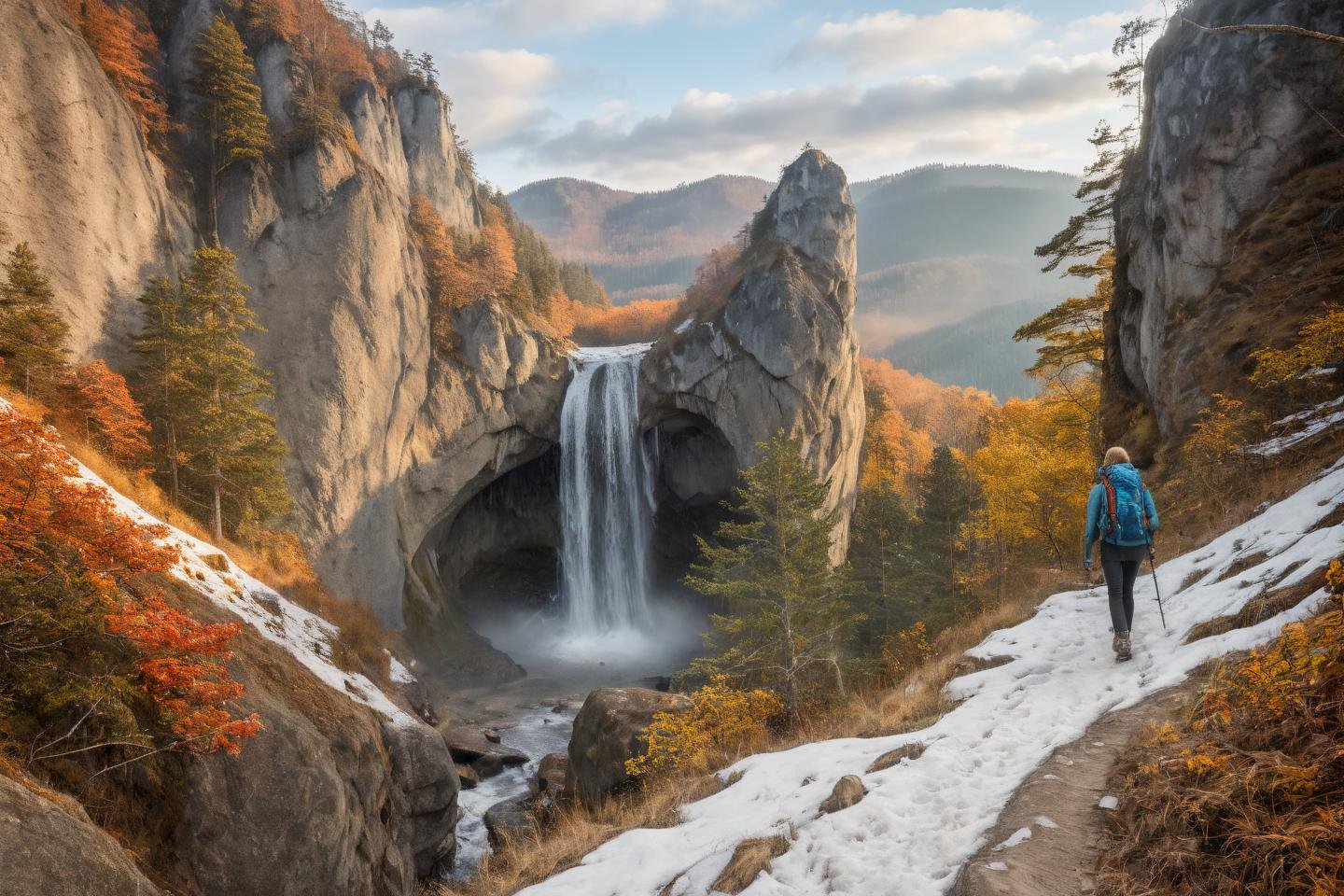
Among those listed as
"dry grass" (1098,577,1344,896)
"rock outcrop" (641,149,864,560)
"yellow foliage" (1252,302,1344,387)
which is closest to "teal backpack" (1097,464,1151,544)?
"dry grass" (1098,577,1344,896)

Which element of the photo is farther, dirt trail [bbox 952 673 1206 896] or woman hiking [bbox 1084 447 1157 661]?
woman hiking [bbox 1084 447 1157 661]

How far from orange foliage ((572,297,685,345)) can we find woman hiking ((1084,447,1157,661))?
44405 mm

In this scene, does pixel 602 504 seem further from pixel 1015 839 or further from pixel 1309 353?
pixel 1015 839

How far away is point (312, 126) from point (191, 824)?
26.8 m

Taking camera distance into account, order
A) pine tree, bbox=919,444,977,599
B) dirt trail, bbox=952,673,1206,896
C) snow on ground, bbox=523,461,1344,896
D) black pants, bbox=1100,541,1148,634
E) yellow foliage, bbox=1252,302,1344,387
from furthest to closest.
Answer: pine tree, bbox=919,444,977,599, yellow foliage, bbox=1252,302,1344,387, black pants, bbox=1100,541,1148,634, snow on ground, bbox=523,461,1344,896, dirt trail, bbox=952,673,1206,896

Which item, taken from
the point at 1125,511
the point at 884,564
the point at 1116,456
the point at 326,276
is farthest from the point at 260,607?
the point at 884,564

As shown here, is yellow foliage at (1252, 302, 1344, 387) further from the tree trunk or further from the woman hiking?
the tree trunk

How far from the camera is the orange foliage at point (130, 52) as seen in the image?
834 inches

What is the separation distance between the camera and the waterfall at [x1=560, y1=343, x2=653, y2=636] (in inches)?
1379

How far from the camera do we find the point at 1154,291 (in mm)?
16922

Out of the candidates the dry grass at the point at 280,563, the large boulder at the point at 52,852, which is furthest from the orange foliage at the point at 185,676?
the dry grass at the point at 280,563

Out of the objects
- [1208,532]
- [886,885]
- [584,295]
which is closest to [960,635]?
[1208,532]

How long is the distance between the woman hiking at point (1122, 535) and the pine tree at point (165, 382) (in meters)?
20.0

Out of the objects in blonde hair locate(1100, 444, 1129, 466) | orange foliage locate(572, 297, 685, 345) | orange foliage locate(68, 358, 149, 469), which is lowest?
blonde hair locate(1100, 444, 1129, 466)
